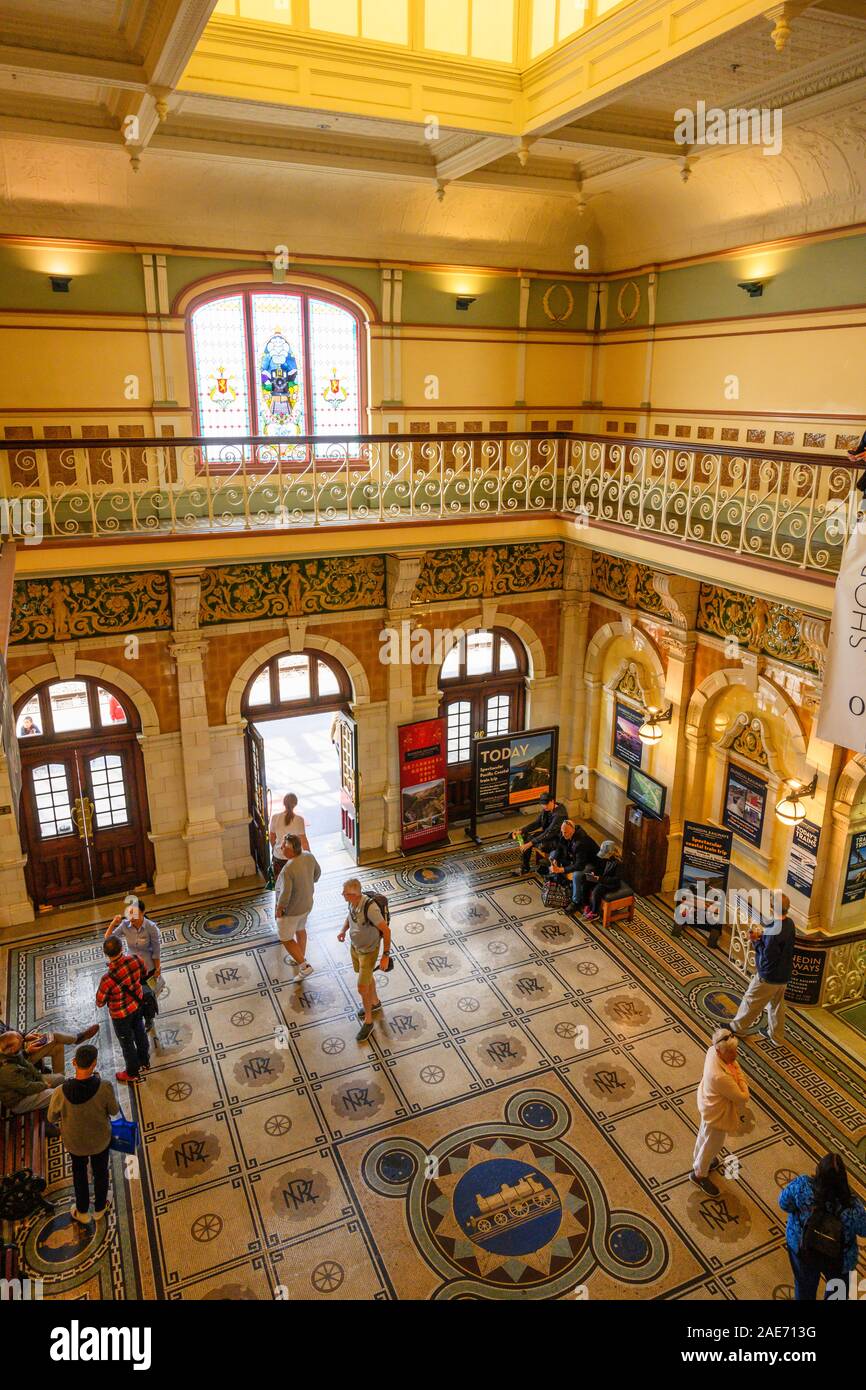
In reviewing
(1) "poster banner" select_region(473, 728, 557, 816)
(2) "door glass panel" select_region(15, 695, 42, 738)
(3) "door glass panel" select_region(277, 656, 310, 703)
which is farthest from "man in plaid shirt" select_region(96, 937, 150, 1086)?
(1) "poster banner" select_region(473, 728, 557, 816)

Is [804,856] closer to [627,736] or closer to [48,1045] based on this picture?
[627,736]

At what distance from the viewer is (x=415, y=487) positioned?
11094mm

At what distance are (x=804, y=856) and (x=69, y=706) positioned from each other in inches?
328

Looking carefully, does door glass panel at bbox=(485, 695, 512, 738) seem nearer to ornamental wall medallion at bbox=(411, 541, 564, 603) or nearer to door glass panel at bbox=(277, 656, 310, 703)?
ornamental wall medallion at bbox=(411, 541, 564, 603)

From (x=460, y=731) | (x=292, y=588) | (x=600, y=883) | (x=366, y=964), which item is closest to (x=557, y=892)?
(x=600, y=883)

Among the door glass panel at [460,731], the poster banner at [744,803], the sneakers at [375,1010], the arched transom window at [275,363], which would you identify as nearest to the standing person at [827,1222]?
the sneakers at [375,1010]

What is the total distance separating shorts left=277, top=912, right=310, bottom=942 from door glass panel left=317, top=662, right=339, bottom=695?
3.36 m

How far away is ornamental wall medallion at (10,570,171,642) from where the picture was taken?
9.76 metres

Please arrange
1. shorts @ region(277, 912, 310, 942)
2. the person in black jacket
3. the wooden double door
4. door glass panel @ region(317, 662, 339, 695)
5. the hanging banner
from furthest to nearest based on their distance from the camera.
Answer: door glass panel @ region(317, 662, 339, 695), the person in black jacket, the wooden double door, shorts @ region(277, 912, 310, 942), the hanging banner

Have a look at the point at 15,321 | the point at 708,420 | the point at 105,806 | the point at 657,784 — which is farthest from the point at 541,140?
the point at 105,806

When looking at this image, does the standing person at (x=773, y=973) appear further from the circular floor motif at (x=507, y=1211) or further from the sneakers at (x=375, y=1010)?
the sneakers at (x=375, y=1010)

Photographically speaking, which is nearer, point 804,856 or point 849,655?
point 849,655

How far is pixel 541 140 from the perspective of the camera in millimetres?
8727

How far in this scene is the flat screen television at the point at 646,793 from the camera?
11.2 meters
